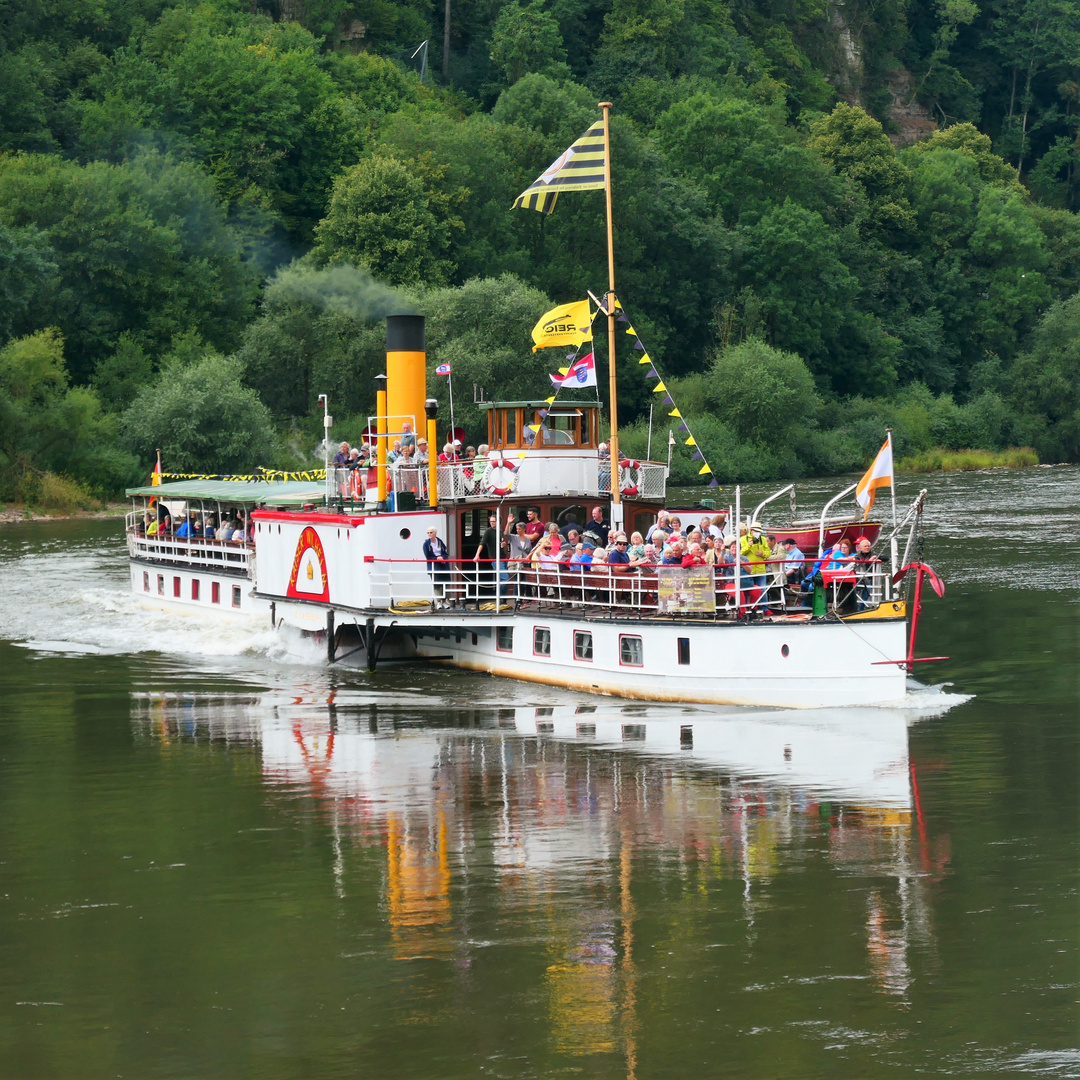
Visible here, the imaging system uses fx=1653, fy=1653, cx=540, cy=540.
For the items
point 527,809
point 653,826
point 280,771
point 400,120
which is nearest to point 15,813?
point 280,771

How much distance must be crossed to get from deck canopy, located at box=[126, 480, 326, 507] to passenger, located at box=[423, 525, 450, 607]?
285 inches

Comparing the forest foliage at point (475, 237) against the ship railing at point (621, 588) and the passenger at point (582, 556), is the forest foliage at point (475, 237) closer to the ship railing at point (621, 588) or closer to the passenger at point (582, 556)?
the ship railing at point (621, 588)

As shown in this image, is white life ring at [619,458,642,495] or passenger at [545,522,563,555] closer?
passenger at [545,522,563,555]

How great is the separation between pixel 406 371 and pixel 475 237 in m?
71.6

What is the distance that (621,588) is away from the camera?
3086 centimetres

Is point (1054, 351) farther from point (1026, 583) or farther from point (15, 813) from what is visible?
point (15, 813)

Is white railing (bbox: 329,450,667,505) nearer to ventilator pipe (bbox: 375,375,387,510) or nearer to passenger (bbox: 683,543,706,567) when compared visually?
ventilator pipe (bbox: 375,375,387,510)

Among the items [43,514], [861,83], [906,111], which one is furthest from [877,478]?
[906,111]

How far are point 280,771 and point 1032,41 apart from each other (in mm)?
161420

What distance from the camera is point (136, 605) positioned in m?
49.4

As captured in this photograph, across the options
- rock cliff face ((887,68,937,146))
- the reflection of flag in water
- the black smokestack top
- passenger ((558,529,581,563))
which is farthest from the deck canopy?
rock cliff face ((887,68,937,146))

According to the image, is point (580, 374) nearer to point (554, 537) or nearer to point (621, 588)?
point (554, 537)

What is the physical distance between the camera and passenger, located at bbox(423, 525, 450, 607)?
111 feet

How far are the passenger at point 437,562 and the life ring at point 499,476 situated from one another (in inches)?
58.4
